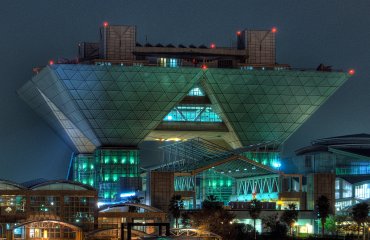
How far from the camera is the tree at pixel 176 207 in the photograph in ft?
489

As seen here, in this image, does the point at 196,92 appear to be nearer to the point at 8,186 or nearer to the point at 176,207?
the point at 176,207

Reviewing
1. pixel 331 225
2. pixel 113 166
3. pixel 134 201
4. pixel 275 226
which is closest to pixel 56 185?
pixel 134 201

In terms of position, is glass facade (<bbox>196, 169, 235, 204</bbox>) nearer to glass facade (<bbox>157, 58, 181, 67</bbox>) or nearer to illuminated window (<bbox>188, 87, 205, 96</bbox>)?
illuminated window (<bbox>188, 87, 205, 96</bbox>)

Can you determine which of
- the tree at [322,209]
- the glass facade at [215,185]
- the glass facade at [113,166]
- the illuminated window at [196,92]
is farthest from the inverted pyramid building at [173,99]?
the tree at [322,209]

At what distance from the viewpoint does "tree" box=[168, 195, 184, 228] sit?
5866 inches

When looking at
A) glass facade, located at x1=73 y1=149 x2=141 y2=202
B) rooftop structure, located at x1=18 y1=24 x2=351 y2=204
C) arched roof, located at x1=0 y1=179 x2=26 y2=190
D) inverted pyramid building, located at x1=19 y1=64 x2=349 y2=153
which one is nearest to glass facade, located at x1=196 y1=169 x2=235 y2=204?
rooftop structure, located at x1=18 y1=24 x2=351 y2=204

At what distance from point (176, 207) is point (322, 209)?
20036 mm

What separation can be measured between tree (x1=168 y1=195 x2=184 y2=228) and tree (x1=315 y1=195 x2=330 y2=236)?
756 inches

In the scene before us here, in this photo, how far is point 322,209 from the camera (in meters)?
152

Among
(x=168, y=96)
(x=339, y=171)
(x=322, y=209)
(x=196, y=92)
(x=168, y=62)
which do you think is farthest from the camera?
(x=168, y=62)

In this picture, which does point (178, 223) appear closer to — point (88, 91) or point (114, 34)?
point (88, 91)

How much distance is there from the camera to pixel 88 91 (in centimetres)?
18075

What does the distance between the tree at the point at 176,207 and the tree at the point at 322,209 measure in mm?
19207

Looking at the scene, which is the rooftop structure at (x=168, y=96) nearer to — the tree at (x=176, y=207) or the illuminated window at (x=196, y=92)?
the illuminated window at (x=196, y=92)
